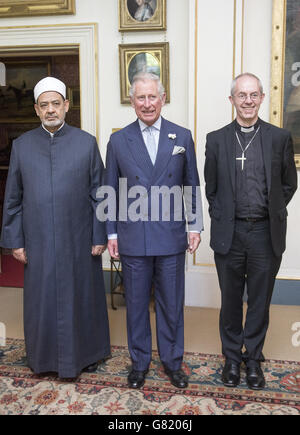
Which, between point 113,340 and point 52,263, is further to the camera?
point 113,340

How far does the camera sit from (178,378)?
9.81ft

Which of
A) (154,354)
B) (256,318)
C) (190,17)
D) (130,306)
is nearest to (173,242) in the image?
(130,306)

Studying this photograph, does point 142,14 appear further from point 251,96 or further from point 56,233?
point 56,233

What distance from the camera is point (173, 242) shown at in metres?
2.87

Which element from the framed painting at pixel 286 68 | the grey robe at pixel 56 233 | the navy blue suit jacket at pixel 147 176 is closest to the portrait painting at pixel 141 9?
the framed painting at pixel 286 68

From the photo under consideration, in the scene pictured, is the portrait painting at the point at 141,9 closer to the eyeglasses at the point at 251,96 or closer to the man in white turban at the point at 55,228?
the man in white turban at the point at 55,228

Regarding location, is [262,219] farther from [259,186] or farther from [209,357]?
[209,357]

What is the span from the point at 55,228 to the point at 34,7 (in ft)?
8.93

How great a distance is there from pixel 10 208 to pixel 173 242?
1.10 metres

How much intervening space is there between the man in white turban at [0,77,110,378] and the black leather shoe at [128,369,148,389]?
36cm

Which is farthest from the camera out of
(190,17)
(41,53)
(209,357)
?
(41,53)

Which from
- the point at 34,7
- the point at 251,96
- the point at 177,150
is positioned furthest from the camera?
the point at 34,7

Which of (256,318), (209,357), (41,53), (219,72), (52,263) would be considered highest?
(41,53)

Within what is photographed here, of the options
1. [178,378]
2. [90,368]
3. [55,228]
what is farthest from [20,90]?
[178,378]
